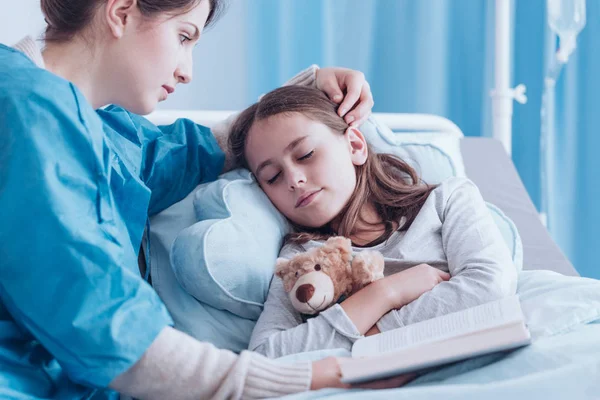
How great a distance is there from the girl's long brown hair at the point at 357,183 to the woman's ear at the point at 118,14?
0.36 metres

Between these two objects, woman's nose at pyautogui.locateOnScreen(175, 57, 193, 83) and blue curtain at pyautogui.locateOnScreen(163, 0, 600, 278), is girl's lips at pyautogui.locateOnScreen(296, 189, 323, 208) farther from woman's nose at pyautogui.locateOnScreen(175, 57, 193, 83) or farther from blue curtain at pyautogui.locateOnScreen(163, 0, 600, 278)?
blue curtain at pyautogui.locateOnScreen(163, 0, 600, 278)

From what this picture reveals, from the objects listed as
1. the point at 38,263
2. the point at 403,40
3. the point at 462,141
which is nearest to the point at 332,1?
the point at 403,40

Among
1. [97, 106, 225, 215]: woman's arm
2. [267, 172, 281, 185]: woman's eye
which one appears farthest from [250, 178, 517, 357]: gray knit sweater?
[97, 106, 225, 215]: woman's arm

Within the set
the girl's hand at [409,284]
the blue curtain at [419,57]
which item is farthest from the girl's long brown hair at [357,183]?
the blue curtain at [419,57]

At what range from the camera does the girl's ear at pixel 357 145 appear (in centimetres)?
141

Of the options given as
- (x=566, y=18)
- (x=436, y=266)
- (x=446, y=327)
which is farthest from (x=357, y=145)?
(x=566, y=18)

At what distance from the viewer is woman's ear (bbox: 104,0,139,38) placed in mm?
1071

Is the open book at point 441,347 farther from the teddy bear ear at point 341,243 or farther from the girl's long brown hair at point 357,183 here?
the girl's long brown hair at point 357,183

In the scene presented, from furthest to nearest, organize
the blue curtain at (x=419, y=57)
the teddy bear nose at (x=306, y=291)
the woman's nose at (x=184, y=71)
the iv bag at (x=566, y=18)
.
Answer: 1. the blue curtain at (x=419, y=57)
2. the iv bag at (x=566, y=18)
3. the woman's nose at (x=184, y=71)
4. the teddy bear nose at (x=306, y=291)

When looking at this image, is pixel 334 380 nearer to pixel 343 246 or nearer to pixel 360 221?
pixel 343 246

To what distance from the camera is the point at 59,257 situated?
810 millimetres

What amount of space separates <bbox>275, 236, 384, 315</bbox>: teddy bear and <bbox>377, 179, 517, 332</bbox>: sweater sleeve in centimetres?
8

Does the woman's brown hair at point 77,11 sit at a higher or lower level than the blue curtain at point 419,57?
higher

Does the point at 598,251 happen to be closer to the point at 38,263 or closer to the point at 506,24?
the point at 506,24
